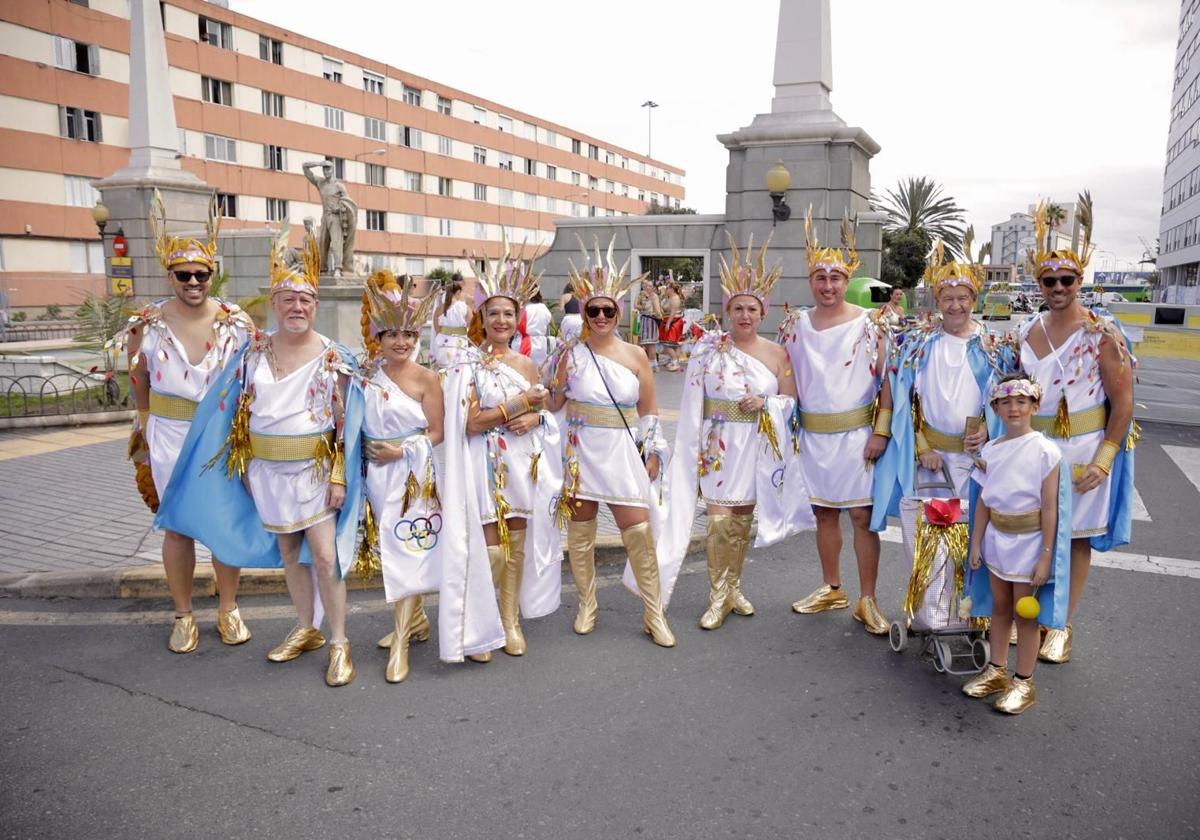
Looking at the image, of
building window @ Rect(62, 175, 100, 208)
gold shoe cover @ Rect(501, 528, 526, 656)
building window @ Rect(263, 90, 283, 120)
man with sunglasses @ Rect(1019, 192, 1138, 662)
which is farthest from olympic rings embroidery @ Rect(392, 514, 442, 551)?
building window @ Rect(263, 90, 283, 120)

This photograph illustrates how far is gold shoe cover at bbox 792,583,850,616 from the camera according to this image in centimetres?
518

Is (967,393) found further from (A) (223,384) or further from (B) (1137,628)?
(A) (223,384)

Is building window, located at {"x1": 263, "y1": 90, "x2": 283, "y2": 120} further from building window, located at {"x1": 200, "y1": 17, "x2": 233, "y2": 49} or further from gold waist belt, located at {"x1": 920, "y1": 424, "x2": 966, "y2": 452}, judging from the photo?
gold waist belt, located at {"x1": 920, "y1": 424, "x2": 966, "y2": 452}

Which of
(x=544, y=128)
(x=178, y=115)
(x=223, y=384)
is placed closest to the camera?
(x=223, y=384)

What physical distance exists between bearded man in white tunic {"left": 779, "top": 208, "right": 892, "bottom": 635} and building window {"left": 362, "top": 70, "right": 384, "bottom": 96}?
144 ft

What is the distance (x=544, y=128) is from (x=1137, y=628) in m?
56.9

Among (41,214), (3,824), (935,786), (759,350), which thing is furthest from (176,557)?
(41,214)

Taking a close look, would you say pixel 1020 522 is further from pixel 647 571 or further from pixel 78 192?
pixel 78 192

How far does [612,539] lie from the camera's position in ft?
20.8

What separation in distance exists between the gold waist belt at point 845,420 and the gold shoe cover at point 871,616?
1.01m

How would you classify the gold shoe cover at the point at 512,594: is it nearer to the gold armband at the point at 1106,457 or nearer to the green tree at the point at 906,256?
the gold armband at the point at 1106,457

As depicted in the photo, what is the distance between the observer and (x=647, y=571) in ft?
15.7

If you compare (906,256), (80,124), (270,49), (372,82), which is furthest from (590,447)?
(372,82)

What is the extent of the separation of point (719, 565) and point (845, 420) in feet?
3.67
